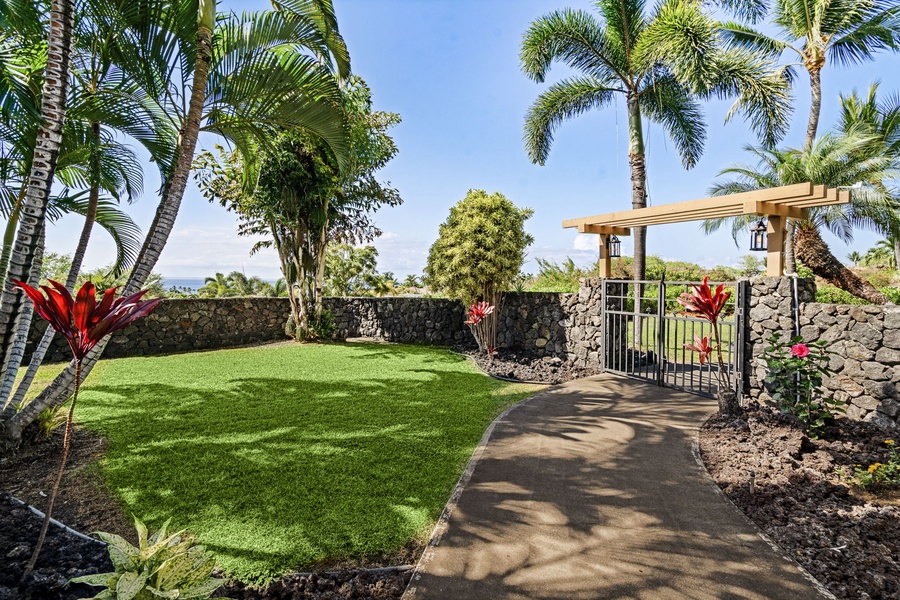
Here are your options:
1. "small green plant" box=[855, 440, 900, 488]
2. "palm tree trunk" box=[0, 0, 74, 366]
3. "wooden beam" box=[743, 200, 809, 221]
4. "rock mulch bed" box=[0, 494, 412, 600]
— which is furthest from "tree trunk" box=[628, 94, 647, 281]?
"palm tree trunk" box=[0, 0, 74, 366]

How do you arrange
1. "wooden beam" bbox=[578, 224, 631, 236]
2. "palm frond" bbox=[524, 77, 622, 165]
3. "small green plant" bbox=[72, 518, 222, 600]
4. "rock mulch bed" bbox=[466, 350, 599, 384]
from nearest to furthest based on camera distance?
"small green plant" bbox=[72, 518, 222, 600] < "rock mulch bed" bbox=[466, 350, 599, 384] < "wooden beam" bbox=[578, 224, 631, 236] < "palm frond" bbox=[524, 77, 622, 165]

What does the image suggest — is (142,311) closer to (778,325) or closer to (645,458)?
(645,458)

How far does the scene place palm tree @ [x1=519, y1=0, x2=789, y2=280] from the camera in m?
10.7

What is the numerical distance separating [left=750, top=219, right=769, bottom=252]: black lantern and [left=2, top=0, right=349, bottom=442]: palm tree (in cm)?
645

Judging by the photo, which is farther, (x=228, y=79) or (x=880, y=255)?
(x=880, y=255)

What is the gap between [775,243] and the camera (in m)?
6.37

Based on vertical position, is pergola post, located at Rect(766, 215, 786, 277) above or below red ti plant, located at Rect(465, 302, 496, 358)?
above

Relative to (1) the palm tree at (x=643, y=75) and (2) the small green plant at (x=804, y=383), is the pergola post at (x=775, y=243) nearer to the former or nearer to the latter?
(2) the small green plant at (x=804, y=383)

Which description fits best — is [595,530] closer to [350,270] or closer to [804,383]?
[804,383]

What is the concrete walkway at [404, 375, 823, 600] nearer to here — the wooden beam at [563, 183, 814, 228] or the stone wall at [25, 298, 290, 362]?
the wooden beam at [563, 183, 814, 228]

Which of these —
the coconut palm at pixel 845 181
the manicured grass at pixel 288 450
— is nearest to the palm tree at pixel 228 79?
the manicured grass at pixel 288 450

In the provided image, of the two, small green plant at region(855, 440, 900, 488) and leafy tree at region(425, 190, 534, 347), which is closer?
Result: small green plant at region(855, 440, 900, 488)

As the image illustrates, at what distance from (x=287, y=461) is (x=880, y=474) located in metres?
5.22

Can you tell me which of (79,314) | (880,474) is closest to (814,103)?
(880,474)
